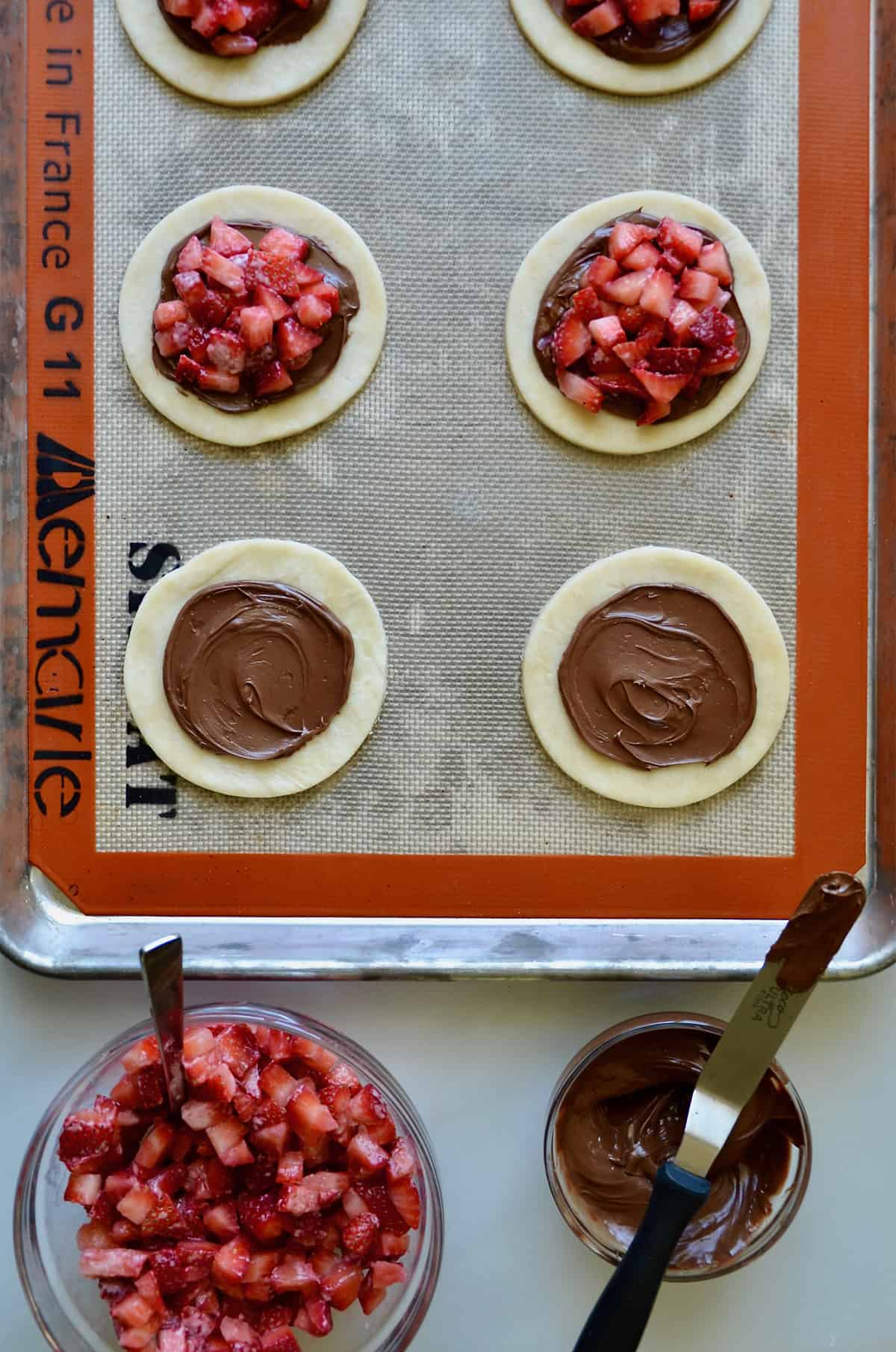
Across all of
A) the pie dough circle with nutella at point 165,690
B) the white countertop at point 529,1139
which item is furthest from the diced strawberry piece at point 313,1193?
the pie dough circle with nutella at point 165,690

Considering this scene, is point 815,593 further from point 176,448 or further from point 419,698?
point 176,448

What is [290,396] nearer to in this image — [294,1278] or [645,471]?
[645,471]

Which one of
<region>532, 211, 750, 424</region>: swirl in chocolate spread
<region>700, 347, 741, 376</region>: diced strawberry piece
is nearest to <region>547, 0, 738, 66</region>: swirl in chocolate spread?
<region>532, 211, 750, 424</region>: swirl in chocolate spread

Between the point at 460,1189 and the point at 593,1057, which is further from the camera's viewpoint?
the point at 460,1189

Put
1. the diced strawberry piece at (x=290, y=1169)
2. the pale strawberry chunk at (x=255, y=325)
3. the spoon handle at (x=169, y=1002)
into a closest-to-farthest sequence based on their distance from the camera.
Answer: the spoon handle at (x=169, y=1002)
the diced strawberry piece at (x=290, y=1169)
the pale strawberry chunk at (x=255, y=325)

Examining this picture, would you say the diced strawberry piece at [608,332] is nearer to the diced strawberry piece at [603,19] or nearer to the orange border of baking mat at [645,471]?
the orange border of baking mat at [645,471]

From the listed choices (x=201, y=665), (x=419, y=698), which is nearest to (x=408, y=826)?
(x=419, y=698)
